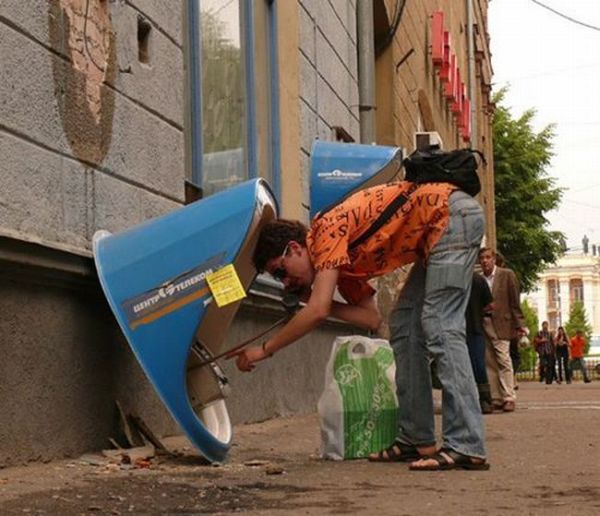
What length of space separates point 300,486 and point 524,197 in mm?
48486

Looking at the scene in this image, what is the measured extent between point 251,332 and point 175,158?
1741mm

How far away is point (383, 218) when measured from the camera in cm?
636

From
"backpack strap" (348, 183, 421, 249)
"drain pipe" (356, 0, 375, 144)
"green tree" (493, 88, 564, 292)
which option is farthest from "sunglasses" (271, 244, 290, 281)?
"green tree" (493, 88, 564, 292)

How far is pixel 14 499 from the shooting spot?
201 inches

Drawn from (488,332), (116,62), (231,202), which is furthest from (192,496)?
(488,332)

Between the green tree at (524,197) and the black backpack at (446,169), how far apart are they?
1786 inches

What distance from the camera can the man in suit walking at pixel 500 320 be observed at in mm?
13773

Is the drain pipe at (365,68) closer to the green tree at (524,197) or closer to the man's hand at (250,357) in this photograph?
the man's hand at (250,357)

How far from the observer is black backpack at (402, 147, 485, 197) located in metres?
6.54

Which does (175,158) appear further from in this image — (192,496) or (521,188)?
(521,188)

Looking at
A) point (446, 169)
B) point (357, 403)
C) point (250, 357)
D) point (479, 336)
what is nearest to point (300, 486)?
point (250, 357)

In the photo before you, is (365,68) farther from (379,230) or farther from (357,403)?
(379,230)

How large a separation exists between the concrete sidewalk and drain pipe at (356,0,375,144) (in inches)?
312

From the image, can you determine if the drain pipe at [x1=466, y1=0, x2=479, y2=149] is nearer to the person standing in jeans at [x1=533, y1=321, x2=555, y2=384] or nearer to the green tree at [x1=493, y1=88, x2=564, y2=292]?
the person standing in jeans at [x1=533, y1=321, x2=555, y2=384]
